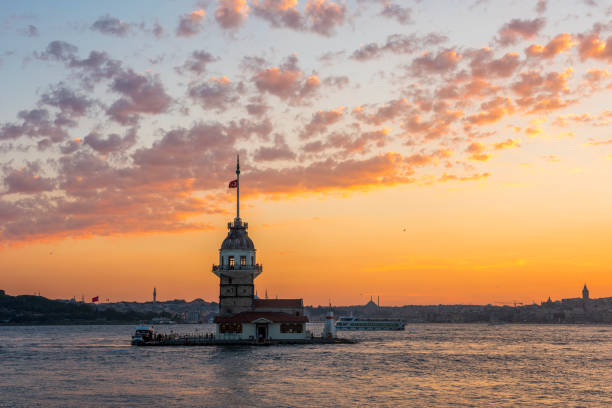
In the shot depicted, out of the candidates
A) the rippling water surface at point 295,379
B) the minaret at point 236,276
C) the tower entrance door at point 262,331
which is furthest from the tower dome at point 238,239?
the rippling water surface at point 295,379

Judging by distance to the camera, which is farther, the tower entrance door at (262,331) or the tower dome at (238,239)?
the tower dome at (238,239)

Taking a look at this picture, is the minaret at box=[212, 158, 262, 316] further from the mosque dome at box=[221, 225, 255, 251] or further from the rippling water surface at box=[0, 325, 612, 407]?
the rippling water surface at box=[0, 325, 612, 407]

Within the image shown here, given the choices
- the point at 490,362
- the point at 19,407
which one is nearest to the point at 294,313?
the point at 490,362

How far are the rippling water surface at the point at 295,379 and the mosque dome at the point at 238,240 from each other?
1590 centimetres

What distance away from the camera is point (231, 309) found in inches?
3974

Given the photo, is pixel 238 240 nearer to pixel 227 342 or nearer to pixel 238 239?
pixel 238 239

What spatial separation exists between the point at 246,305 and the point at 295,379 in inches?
1611

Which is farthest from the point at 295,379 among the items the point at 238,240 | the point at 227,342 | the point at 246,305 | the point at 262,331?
the point at 238,240

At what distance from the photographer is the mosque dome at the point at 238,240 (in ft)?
335

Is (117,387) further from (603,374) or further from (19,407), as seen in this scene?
(603,374)

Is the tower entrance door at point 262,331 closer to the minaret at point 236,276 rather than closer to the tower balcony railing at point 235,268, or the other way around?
the minaret at point 236,276

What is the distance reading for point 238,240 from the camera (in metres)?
103

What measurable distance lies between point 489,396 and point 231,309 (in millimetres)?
53870

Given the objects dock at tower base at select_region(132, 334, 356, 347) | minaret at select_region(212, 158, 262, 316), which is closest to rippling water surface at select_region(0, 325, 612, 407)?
dock at tower base at select_region(132, 334, 356, 347)
